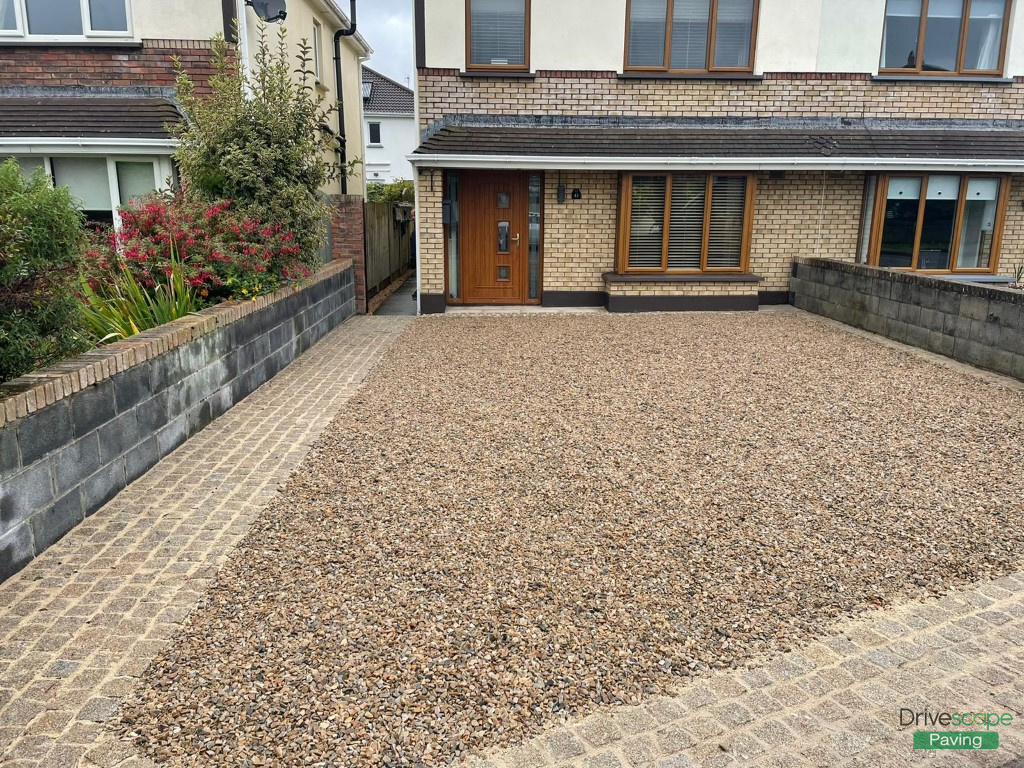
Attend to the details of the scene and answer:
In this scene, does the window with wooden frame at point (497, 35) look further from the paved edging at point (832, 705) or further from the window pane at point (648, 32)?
the paved edging at point (832, 705)

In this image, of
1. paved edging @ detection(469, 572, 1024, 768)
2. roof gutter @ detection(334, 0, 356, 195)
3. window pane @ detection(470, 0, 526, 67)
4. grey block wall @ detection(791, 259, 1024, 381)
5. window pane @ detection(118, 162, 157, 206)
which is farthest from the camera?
roof gutter @ detection(334, 0, 356, 195)

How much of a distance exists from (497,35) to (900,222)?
796 cm

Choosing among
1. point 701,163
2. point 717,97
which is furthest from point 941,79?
point 701,163

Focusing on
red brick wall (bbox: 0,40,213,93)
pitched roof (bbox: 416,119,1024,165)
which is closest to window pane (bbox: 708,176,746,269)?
pitched roof (bbox: 416,119,1024,165)

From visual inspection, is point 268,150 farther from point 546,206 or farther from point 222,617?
point 222,617

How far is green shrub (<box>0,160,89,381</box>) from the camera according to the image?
13.6 ft

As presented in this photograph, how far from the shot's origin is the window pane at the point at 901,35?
12992mm

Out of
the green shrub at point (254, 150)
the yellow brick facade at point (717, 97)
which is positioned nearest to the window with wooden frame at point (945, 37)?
the yellow brick facade at point (717, 97)

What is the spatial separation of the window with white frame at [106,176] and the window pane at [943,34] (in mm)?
13197

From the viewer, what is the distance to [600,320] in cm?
1217

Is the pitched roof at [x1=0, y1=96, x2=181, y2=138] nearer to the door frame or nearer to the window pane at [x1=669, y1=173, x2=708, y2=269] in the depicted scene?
the door frame

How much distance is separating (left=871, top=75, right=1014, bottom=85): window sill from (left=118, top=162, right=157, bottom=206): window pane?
12402 millimetres

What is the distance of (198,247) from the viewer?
25.1 feet

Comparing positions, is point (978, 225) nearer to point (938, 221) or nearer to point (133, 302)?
point (938, 221)
